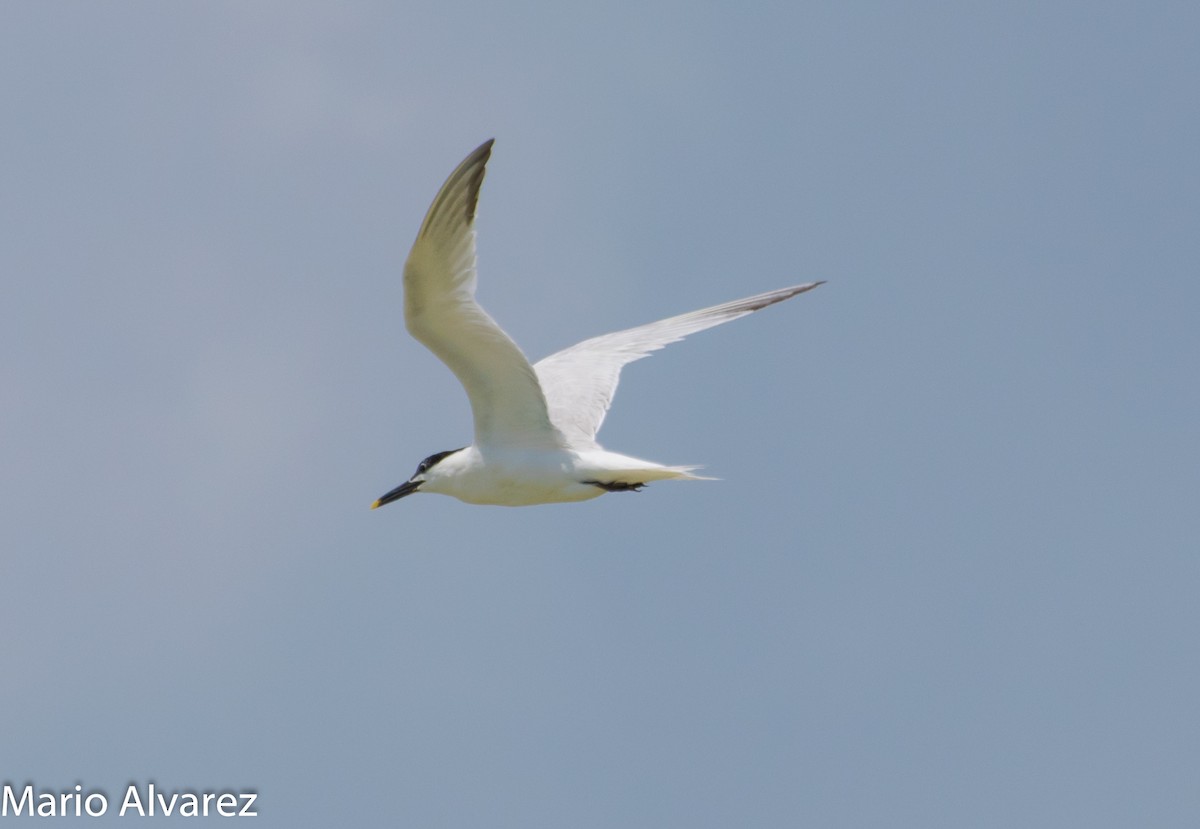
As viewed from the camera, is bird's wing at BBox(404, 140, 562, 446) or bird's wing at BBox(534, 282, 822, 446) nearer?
bird's wing at BBox(404, 140, 562, 446)

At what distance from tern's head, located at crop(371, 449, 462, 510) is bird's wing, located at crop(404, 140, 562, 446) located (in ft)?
1.31

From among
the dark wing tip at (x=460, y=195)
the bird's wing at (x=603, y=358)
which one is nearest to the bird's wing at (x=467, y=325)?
the dark wing tip at (x=460, y=195)

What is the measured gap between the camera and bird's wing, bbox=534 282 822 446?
11.9 meters

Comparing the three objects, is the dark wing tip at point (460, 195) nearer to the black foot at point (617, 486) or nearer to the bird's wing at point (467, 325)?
the bird's wing at point (467, 325)

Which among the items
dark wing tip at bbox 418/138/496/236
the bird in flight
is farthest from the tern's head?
dark wing tip at bbox 418/138/496/236

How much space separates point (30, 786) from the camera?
922cm

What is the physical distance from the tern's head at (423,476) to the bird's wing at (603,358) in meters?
0.99

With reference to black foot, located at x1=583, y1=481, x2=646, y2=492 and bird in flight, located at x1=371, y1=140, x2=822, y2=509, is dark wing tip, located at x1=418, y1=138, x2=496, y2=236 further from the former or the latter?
black foot, located at x1=583, y1=481, x2=646, y2=492

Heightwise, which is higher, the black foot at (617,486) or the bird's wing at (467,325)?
the bird's wing at (467,325)

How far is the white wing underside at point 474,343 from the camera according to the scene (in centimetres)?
955

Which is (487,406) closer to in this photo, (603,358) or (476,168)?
(476,168)

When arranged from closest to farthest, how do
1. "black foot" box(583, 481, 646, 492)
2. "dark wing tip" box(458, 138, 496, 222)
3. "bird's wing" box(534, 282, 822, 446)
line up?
"dark wing tip" box(458, 138, 496, 222) < "black foot" box(583, 481, 646, 492) < "bird's wing" box(534, 282, 822, 446)

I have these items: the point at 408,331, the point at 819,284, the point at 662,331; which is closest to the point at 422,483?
the point at 408,331

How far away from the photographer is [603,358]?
12.9 m
